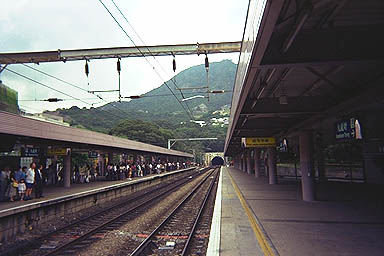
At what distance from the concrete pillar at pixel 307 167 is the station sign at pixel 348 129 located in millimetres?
2900

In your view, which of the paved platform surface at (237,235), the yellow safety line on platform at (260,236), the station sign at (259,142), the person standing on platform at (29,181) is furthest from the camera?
the station sign at (259,142)

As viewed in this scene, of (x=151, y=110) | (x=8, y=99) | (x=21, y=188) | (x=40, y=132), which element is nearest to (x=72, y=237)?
(x=21, y=188)

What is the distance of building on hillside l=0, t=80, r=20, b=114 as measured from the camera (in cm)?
1548

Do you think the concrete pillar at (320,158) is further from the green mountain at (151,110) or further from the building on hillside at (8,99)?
the building on hillside at (8,99)

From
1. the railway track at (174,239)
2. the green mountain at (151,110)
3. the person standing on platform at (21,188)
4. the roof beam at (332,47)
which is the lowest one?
the railway track at (174,239)

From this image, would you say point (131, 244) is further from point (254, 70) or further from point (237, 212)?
point (254, 70)

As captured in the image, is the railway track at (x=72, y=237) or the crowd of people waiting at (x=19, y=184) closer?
the railway track at (x=72, y=237)

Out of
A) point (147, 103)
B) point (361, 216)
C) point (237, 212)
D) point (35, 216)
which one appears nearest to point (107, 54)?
point (35, 216)

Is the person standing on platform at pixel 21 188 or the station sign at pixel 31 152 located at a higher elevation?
the station sign at pixel 31 152

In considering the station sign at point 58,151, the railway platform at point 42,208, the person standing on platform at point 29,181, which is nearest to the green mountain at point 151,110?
the station sign at point 58,151

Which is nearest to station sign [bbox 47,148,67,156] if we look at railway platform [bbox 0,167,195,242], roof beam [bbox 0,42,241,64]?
railway platform [bbox 0,167,195,242]

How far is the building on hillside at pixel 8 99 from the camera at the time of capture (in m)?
15.5

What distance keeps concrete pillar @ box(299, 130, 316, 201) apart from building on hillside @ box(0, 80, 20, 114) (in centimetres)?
1445

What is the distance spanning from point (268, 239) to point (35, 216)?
26.5 feet
